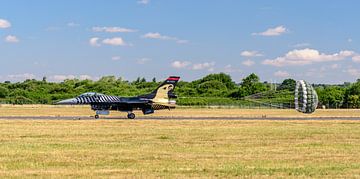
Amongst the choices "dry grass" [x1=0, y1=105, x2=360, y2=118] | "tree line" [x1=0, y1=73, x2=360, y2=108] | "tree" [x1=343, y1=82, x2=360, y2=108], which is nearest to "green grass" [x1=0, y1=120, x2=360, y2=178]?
"dry grass" [x1=0, y1=105, x2=360, y2=118]

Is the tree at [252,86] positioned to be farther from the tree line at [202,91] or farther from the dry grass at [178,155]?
the dry grass at [178,155]

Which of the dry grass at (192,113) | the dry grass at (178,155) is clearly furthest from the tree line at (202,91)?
the dry grass at (178,155)

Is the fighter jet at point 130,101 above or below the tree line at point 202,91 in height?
below

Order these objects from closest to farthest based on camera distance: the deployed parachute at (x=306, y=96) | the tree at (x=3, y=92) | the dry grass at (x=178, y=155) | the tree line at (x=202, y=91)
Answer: the dry grass at (x=178, y=155), the deployed parachute at (x=306, y=96), the tree line at (x=202, y=91), the tree at (x=3, y=92)

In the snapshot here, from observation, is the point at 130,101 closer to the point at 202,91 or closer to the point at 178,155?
the point at 178,155

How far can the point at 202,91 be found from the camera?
126 meters

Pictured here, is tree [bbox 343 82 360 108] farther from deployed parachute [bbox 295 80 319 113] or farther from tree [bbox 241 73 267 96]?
deployed parachute [bbox 295 80 319 113]

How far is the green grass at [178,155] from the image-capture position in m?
15.5

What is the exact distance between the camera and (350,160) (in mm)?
18172

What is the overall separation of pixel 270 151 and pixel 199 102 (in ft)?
271

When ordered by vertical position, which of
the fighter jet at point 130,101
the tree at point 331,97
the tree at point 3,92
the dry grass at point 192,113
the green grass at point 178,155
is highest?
the tree at point 3,92

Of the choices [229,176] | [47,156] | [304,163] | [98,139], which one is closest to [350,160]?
[304,163]

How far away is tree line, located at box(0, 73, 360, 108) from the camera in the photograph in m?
104

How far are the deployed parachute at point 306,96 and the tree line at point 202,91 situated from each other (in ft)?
150
